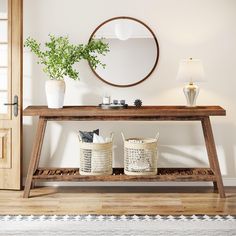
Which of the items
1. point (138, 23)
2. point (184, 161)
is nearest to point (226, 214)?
point (184, 161)

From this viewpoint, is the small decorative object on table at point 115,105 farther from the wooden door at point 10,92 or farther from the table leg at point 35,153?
the wooden door at point 10,92

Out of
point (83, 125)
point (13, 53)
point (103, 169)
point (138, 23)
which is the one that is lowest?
point (103, 169)

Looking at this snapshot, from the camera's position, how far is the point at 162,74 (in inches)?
190

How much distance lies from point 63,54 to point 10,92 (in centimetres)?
66

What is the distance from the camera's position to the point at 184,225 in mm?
3670

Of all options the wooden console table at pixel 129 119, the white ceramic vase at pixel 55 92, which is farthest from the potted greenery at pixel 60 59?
the wooden console table at pixel 129 119

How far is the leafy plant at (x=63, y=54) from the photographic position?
4465 mm

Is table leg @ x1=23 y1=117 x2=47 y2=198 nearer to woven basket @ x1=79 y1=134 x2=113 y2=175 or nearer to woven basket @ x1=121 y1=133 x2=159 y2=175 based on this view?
woven basket @ x1=79 y1=134 x2=113 y2=175

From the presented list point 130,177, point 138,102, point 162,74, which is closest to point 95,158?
point 130,177

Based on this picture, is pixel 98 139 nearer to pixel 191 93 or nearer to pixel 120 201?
pixel 120 201

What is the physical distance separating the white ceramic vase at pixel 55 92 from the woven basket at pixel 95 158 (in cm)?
43

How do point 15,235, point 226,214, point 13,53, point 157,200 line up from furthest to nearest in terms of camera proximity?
point 13,53, point 157,200, point 226,214, point 15,235

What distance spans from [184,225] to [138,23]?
6.78 feet

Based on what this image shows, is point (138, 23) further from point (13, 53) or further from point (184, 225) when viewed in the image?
point (184, 225)
